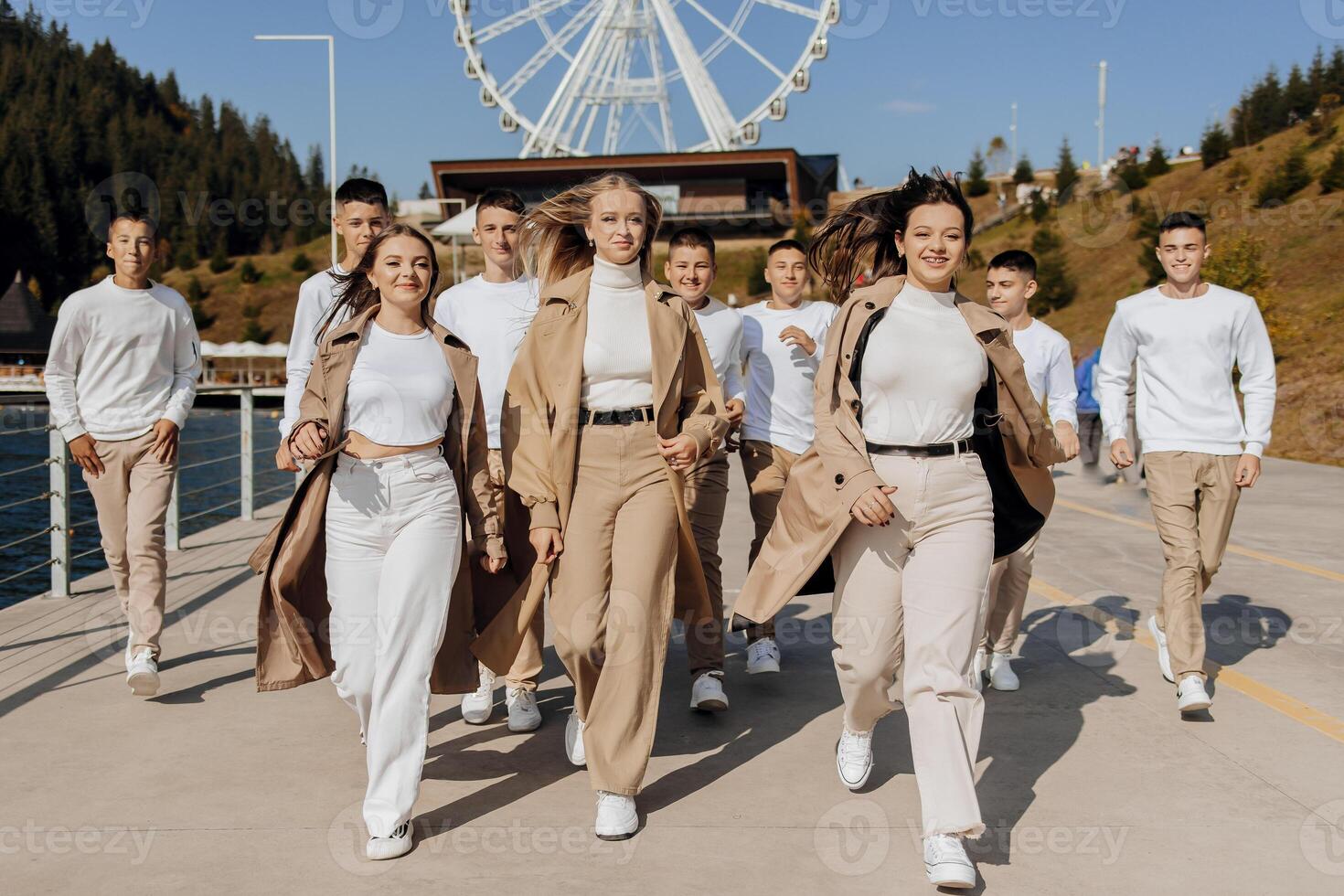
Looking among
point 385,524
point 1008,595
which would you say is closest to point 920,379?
point 385,524

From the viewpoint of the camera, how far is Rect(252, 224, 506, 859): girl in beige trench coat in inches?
149

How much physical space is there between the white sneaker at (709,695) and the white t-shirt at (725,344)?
1.31 meters

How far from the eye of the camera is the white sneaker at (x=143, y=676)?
17.4 ft

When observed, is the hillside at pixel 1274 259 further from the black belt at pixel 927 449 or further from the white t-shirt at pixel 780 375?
the black belt at pixel 927 449

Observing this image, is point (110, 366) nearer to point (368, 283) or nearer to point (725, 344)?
point (368, 283)

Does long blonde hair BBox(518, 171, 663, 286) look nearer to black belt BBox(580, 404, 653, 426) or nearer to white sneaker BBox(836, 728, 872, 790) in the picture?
black belt BBox(580, 404, 653, 426)

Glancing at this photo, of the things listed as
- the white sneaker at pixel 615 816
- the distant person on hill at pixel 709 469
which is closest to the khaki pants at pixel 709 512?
the distant person on hill at pixel 709 469

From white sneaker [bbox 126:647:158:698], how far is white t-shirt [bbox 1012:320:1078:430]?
13.9 ft

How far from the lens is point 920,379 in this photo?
3.90 meters

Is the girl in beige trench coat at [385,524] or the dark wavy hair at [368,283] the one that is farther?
the dark wavy hair at [368,283]

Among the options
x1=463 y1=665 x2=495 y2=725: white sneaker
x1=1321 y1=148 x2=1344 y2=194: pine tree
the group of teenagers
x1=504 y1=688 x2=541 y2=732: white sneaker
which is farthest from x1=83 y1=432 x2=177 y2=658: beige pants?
x1=1321 y1=148 x2=1344 y2=194: pine tree

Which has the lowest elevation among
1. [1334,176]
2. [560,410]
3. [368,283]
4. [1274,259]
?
[560,410]

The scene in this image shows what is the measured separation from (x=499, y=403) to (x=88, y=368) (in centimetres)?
198

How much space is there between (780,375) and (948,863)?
10.4ft
